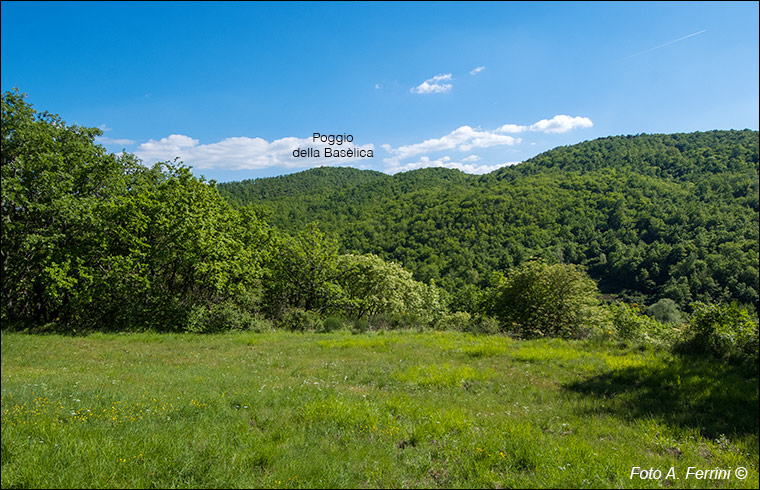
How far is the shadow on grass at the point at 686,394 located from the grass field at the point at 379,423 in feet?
0.14

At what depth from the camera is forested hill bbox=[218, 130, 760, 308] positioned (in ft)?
325

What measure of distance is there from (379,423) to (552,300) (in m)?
22.1

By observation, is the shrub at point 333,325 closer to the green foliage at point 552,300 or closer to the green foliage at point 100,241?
the green foliage at point 100,241

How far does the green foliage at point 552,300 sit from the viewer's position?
23.7 metres

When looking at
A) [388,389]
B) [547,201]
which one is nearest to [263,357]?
[388,389]

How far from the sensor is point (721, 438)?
519 centimetres

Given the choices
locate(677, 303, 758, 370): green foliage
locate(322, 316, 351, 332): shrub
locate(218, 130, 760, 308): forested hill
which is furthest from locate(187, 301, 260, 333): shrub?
locate(218, 130, 760, 308): forested hill

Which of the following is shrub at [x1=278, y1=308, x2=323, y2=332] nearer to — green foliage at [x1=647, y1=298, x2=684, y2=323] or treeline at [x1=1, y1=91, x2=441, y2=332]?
treeline at [x1=1, y1=91, x2=441, y2=332]

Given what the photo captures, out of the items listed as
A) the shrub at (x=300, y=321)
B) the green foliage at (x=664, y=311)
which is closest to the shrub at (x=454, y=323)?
the shrub at (x=300, y=321)

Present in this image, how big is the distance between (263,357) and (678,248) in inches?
5270

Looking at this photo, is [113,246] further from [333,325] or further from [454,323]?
[454,323]

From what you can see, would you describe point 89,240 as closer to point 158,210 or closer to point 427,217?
point 158,210

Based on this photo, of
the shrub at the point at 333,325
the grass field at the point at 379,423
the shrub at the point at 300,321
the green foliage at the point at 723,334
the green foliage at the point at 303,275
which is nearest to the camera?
the grass field at the point at 379,423

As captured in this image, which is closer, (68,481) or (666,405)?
(68,481)
